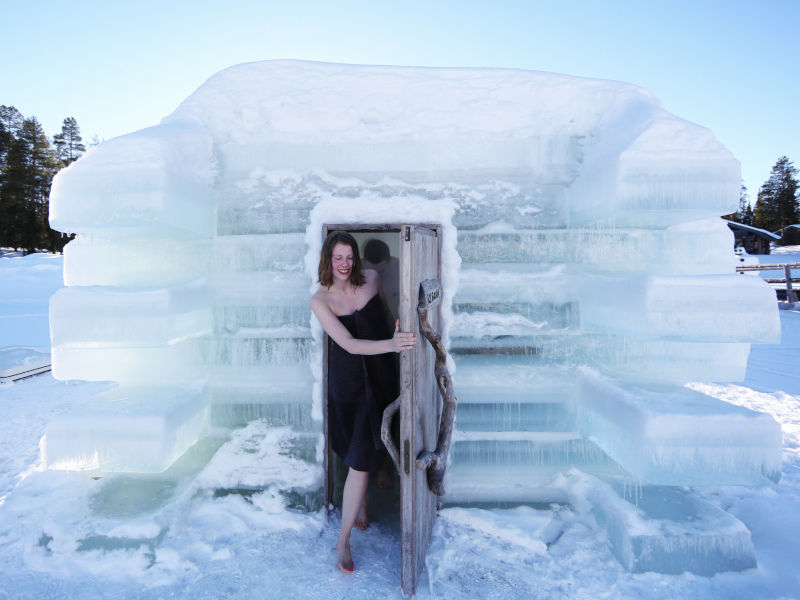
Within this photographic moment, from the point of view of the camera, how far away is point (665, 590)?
252cm

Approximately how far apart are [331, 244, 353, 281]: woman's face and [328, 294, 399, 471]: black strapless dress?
25cm

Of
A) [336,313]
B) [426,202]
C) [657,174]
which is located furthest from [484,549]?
[657,174]

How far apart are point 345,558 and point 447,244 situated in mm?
1991

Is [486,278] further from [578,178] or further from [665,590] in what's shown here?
[665,590]

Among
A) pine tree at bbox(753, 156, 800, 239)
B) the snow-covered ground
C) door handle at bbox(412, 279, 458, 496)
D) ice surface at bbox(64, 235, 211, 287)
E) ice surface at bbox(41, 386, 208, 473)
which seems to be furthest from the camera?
pine tree at bbox(753, 156, 800, 239)

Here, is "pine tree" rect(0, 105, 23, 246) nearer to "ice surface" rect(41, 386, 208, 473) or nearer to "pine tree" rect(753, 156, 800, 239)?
"ice surface" rect(41, 386, 208, 473)

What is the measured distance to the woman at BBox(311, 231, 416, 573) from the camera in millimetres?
2639

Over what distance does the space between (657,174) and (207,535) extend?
11.6ft

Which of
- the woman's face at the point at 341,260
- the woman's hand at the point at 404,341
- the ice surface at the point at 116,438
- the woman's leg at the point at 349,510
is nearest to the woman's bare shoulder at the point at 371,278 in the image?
the woman's face at the point at 341,260

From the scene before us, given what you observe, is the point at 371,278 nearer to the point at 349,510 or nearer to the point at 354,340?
the point at 354,340

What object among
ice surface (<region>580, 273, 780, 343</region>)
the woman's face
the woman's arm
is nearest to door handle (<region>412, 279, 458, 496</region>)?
the woman's arm

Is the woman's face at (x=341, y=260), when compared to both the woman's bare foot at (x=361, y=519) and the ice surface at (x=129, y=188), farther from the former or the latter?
the woman's bare foot at (x=361, y=519)

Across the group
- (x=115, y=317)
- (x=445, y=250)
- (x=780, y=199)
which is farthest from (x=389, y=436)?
(x=780, y=199)

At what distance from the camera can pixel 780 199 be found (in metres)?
37.8
